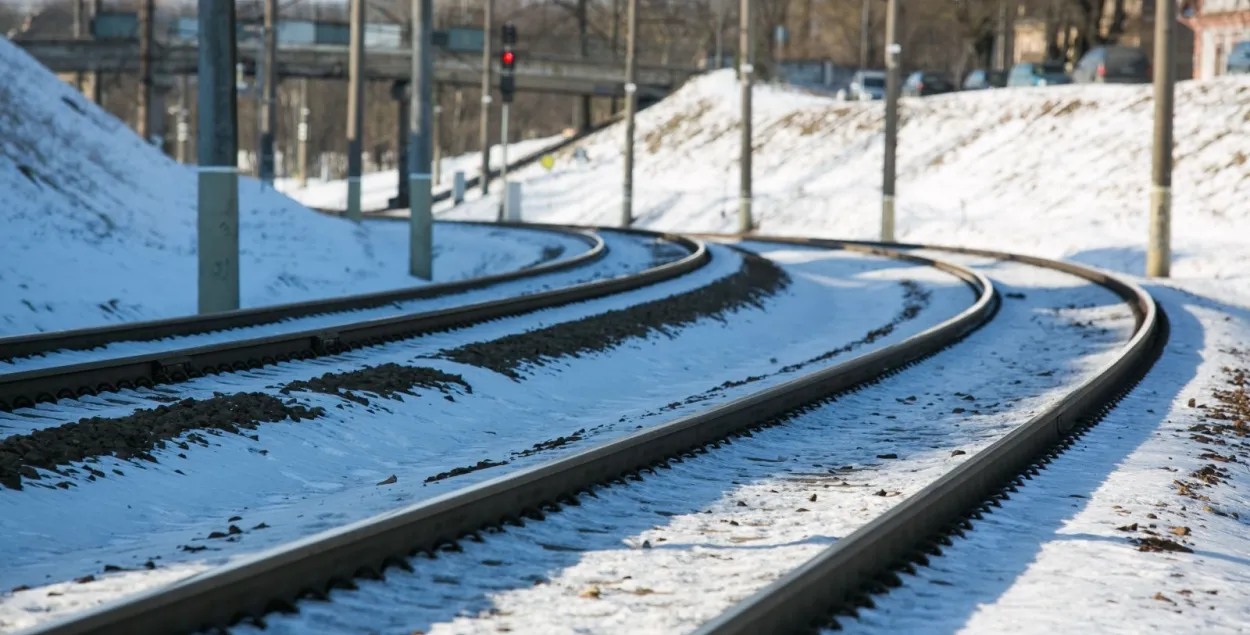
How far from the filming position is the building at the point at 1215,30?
69125mm

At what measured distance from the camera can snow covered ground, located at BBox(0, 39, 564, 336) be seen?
18344 millimetres

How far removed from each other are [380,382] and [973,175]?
39237mm

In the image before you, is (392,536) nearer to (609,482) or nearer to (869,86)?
(609,482)

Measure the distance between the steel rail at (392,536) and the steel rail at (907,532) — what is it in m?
1.49

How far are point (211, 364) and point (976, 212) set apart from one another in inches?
1335

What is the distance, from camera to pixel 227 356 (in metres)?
11.8

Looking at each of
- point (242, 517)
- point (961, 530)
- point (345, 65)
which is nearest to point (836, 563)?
point (961, 530)

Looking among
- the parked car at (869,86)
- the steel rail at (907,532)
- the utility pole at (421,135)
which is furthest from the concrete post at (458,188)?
the steel rail at (907,532)

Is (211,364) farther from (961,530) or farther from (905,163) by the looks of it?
(905,163)

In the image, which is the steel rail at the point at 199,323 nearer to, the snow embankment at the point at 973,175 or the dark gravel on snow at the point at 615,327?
the dark gravel on snow at the point at 615,327

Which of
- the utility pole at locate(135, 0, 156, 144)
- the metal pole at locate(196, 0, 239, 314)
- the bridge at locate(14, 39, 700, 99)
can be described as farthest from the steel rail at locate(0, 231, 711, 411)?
the bridge at locate(14, 39, 700, 99)

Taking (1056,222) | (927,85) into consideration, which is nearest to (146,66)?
(1056,222)

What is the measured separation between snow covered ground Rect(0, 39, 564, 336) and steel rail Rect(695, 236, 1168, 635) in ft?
33.3

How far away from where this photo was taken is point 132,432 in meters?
8.69
